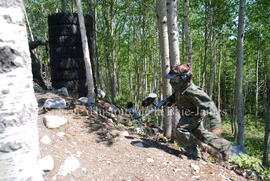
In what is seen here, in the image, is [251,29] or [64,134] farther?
[251,29]

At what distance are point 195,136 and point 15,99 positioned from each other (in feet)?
10.6

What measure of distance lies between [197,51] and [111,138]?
17875mm

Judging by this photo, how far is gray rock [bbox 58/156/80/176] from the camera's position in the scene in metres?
2.91

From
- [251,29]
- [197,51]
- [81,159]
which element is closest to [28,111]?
[81,159]

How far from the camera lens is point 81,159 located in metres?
3.19

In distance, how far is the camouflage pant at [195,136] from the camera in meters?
3.69

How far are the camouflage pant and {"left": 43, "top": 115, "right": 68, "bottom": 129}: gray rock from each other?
7.05ft

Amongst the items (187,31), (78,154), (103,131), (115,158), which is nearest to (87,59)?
(103,131)

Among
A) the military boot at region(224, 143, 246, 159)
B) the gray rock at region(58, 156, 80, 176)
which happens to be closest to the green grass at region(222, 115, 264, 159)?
the military boot at region(224, 143, 246, 159)

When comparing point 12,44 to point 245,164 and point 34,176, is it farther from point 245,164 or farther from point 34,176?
point 245,164

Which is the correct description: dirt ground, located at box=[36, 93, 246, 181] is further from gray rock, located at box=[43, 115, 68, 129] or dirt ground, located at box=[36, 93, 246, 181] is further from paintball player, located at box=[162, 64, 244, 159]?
paintball player, located at box=[162, 64, 244, 159]

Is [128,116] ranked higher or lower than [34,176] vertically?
lower

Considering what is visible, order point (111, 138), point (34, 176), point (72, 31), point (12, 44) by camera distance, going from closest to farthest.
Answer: point (12, 44) → point (34, 176) → point (111, 138) → point (72, 31)

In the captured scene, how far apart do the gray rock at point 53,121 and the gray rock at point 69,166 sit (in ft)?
3.19
